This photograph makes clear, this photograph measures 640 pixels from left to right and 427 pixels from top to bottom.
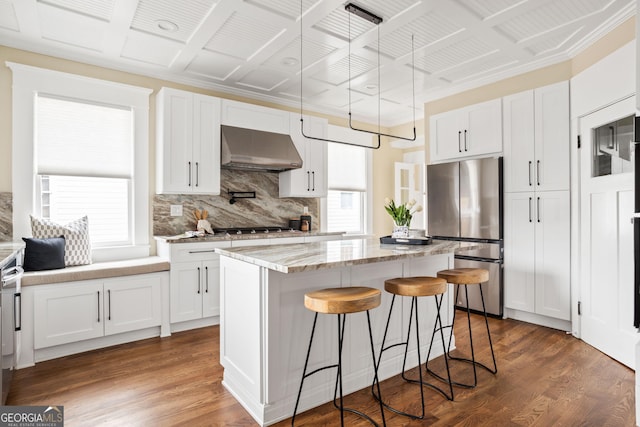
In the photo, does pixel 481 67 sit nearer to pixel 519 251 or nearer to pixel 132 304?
pixel 519 251

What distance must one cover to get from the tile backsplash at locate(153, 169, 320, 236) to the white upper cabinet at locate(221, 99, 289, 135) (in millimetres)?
617

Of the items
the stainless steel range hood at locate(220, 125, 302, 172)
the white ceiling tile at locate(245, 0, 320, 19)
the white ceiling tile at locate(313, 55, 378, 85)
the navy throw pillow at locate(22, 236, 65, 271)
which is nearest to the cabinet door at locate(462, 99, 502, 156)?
the white ceiling tile at locate(313, 55, 378, 85)

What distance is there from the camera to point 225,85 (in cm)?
445

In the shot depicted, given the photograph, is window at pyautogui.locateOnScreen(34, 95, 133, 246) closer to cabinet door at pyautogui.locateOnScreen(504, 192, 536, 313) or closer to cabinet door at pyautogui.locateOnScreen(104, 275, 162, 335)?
cabinet door at pyautogui.locateOnScreen(104, 275, 162, 335)

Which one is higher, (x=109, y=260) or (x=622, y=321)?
(x=109, y=260)

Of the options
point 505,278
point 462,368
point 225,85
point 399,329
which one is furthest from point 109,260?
point 505,278

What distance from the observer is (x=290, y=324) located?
2141 mm

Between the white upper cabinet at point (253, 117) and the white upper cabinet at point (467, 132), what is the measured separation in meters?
1.95

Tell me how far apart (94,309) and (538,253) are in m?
4.27

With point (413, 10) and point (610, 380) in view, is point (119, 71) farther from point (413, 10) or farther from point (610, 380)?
point (610, 380)

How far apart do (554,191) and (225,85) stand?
151 inches

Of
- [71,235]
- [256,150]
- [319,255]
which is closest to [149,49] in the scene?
[256,150]

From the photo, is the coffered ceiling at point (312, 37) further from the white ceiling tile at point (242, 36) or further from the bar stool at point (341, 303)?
the bar stool at point (341, 303)

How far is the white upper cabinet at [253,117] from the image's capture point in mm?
4230
